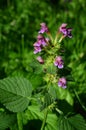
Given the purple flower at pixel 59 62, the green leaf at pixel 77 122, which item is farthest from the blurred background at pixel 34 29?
the purple flower at pixel 59 62

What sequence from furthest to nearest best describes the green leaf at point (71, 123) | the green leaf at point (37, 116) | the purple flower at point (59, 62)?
1. the green leaf at point (37, 116)
2. the green leaf at point (71, 123)
3. the purple flower at point (59, 62)

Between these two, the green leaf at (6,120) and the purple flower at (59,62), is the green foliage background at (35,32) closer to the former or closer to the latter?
the green leaf at (6,120)

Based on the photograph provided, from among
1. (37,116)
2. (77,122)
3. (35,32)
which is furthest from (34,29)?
(77,122)

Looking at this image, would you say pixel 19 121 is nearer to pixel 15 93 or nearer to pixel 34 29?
pixel 15 93

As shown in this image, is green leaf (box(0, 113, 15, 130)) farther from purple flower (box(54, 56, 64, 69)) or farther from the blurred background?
the blurred background

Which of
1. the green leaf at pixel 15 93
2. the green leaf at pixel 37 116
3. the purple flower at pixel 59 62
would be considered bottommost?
the green leaf at pixel 37 116

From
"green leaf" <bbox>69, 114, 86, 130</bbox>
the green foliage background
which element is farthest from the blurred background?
"green leaf" <bbox>69, 114, 86, 130</bbox>

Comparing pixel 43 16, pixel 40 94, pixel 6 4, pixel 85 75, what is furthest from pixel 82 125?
pixel 6 4
